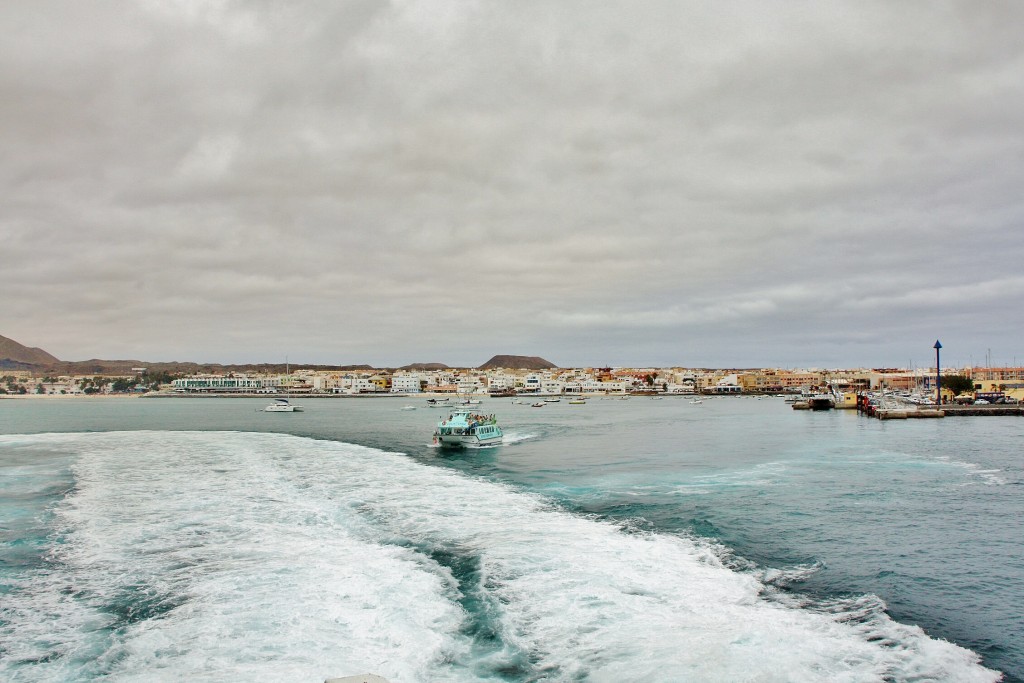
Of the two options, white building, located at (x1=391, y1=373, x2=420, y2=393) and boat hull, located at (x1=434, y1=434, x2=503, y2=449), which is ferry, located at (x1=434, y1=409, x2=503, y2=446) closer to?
boat hull, located at (x1=434, y1=434, x2=503, y2=449)

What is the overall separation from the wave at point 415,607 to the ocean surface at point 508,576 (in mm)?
46

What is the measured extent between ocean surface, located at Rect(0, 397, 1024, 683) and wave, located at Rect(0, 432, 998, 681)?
46 millimetres

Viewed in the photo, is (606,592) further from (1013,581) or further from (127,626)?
(1013,581)

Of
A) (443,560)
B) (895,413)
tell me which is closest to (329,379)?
(895,413)

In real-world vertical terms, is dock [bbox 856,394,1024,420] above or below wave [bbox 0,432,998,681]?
above

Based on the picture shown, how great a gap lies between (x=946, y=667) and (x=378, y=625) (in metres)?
7.16

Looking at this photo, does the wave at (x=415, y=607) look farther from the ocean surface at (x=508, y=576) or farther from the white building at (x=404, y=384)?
the white building at (x=404, y=384)

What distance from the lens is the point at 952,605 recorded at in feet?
32.5

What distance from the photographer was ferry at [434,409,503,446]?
34.1 metres

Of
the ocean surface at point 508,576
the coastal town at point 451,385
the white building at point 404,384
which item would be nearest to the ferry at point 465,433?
the ocean surface at point 508,576

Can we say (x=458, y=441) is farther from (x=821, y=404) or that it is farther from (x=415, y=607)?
(x=821, y=404)

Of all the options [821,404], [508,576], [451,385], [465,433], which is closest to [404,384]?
[451,385]

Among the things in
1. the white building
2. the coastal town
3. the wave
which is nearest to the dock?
the wave

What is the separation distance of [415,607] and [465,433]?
2540 cm
